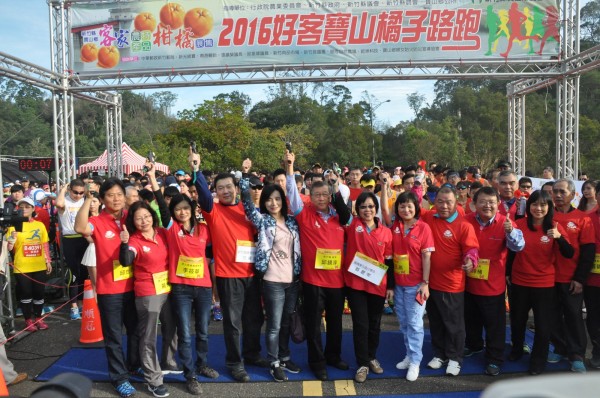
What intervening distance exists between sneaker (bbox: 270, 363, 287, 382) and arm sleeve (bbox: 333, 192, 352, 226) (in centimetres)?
138

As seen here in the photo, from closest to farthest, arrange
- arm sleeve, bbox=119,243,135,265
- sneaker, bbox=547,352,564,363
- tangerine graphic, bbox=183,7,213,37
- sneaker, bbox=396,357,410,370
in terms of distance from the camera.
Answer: arm sleeve, bbox=119,243,135,265, sneaker, bbox=396,357,410,370, sneaker, bbox=547,352,564,363, tangerine graphic, bbox=183,7,213,37

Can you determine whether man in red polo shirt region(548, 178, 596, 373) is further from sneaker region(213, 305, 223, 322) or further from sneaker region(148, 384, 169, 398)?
sneaker region(213, 305, 223, 322)

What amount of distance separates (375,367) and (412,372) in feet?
1.08

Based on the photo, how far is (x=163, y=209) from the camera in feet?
13.1

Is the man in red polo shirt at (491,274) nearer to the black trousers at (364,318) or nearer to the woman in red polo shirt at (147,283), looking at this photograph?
the black trousers at (364,318)

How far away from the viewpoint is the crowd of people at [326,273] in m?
4.00

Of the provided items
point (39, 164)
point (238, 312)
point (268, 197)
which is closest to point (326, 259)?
point (268, 197)

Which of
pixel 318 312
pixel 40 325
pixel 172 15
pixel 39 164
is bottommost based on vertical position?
pixel 40 325

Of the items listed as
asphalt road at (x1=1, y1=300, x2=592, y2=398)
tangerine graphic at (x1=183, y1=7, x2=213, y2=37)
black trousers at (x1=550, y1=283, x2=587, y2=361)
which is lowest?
asphalt road at (x1=1, y1=300, x2=592, y2=398)

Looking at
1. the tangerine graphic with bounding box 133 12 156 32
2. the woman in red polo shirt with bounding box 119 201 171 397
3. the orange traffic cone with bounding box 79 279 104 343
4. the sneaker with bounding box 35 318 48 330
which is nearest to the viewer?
the woman in red polo shirt with bounding box 119 201 171 397

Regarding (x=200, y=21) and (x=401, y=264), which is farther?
(x=200, y=21)

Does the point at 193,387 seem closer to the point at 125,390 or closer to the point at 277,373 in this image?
the point at 125,390

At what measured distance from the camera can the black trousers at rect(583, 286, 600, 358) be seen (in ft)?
14.0

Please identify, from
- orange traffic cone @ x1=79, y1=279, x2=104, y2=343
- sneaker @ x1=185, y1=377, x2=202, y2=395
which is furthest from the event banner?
sneaker @ x1=185, y1=377, x2=202, y2=395
